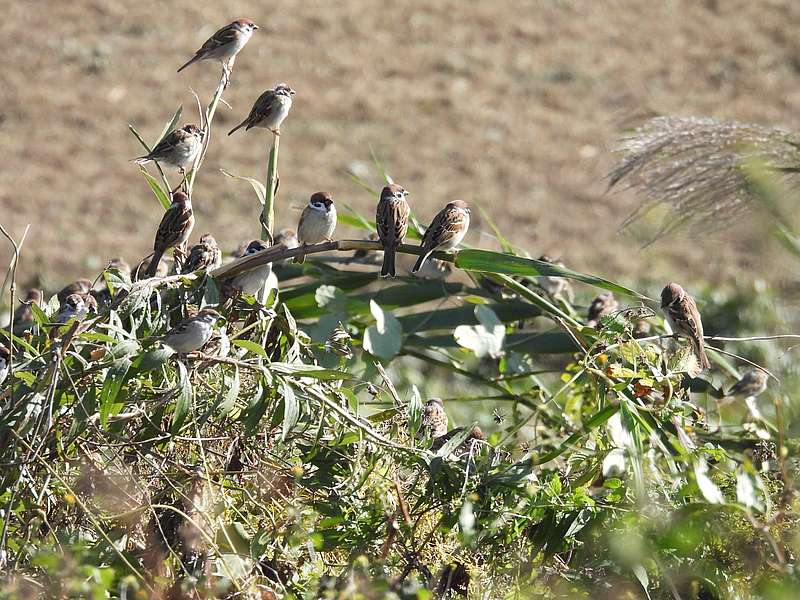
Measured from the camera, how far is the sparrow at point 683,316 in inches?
123

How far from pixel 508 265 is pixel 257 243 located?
1015mm

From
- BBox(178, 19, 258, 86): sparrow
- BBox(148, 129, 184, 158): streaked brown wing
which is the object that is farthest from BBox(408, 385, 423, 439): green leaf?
BBox(178, 19, 258, 86): sparrow

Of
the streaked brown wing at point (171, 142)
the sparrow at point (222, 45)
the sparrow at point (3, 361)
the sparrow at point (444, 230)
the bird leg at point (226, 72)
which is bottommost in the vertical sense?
the sparrow at point (444, 230)

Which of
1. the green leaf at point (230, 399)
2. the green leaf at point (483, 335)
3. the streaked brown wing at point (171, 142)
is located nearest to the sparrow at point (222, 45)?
the streaked brown wing at point (171, 142)

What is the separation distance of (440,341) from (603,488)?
1153mm

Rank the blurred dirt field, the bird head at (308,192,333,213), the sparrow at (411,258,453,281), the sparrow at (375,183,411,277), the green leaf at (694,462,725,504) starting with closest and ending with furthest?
the green leaf at (694,462,725,504)
the sparrow at (375,183,411,277)
the bird head at (308,192,333,213)
the sparrow at (411,258,453,281)
the blurred dirt field

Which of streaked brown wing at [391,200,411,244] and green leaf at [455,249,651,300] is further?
streaked brown wing at [391,200,411,244]

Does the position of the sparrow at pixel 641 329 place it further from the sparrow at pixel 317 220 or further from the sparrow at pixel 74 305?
the sparrow at pixel 74 305

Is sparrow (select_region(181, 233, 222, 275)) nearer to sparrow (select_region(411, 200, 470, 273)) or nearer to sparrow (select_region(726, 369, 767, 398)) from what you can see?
sparrow (select_region(411, 200, 470, 273))

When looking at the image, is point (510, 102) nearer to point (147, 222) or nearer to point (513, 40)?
point (513, 40)

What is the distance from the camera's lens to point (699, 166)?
3859 mm

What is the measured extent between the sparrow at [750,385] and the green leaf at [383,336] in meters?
1.26

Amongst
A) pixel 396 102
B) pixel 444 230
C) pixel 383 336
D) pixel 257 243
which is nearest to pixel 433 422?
pixel 383 336

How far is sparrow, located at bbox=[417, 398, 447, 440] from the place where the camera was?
2.95 metres
